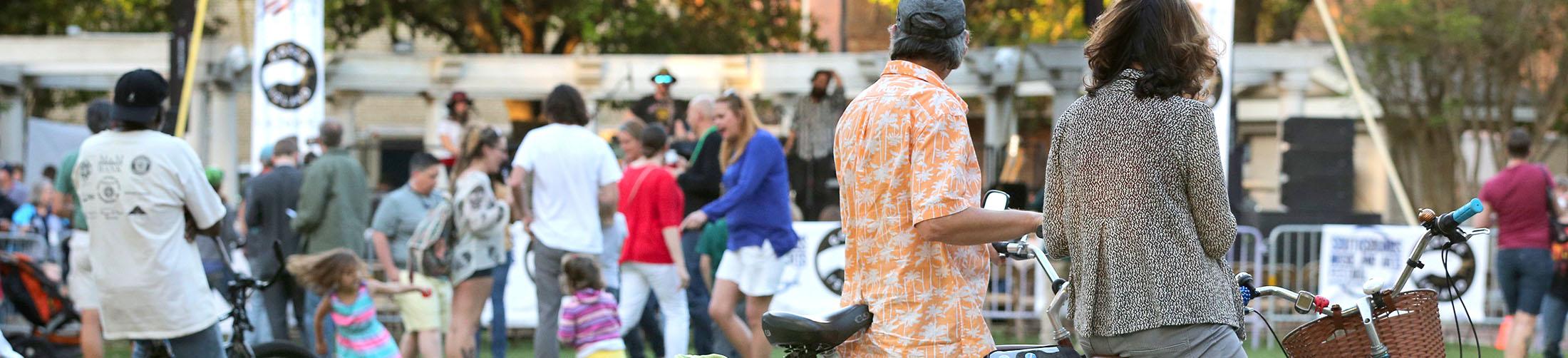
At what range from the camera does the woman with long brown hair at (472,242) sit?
7840 millimetres

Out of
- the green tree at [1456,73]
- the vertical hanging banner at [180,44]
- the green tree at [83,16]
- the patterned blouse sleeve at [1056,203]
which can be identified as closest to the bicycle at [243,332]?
the patterned blouse sleeve at [1056,203]

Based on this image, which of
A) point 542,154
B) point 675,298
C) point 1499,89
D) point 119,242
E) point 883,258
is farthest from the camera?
point 1499,89

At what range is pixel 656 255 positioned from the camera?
8.31 m

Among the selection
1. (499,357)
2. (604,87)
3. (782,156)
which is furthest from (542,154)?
(604,87)

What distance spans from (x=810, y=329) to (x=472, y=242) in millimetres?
4529

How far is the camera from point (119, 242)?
18.5 feet

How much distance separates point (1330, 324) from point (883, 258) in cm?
108

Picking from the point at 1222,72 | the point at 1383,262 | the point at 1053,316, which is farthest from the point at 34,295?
the point at 1383,262

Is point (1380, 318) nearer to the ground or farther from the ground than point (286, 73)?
nearer to the ground

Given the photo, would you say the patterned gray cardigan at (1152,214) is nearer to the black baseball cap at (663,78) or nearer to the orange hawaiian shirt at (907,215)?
the orange hawaiian shirt at (907,215)

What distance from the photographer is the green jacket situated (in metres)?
9.29

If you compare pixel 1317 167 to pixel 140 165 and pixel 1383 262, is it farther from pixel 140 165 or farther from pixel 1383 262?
pixel 140 165

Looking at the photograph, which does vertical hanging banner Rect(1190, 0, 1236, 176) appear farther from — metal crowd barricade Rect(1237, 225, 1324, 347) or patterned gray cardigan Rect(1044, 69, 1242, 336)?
patterned gray cardigan Rect(1044, 69, 1242, 336)

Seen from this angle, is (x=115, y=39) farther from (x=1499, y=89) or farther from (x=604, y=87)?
(x=1499, y=89)
